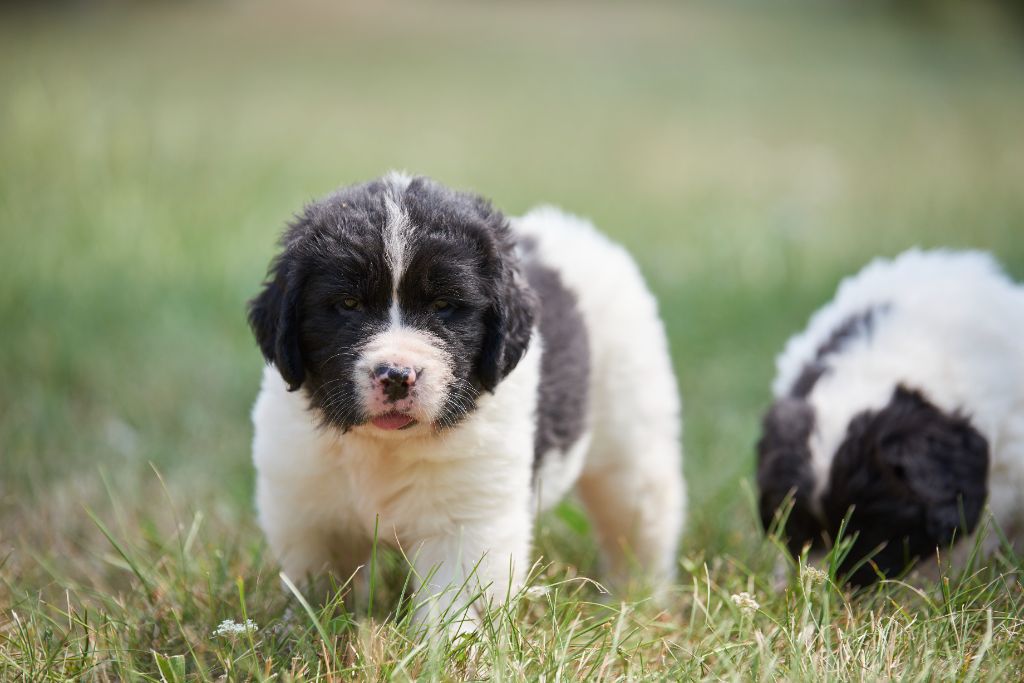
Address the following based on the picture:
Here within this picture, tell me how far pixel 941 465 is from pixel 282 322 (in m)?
2.29

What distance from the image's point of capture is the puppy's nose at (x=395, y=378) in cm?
290

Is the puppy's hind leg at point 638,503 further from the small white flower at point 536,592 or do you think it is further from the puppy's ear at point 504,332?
the puppy's ear at point 504,332

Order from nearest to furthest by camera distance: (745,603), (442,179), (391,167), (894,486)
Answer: (745,603)
(894,486)
(391,167)
(442,179)

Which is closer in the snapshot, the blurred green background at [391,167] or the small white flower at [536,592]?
the small white flower at [536,592]

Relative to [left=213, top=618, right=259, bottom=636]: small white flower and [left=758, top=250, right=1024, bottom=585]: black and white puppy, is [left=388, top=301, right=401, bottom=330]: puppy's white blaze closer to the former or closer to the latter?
[left=213, top=618, right=259, bottom=636]: small white flower

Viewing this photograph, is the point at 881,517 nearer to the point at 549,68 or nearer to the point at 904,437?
the point at 904,437

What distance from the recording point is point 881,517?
3766mm

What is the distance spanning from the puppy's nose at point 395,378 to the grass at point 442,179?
2.04 feet

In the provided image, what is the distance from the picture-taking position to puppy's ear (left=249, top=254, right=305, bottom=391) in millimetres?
3139

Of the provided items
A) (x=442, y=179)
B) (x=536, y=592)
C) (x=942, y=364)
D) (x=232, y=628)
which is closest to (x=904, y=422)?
(x=942, y=364)

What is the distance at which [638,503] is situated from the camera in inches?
170

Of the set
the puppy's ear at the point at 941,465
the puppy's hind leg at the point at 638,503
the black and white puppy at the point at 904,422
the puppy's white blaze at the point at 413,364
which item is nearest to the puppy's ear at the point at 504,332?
the puppy's white blaze at the point at 413,364

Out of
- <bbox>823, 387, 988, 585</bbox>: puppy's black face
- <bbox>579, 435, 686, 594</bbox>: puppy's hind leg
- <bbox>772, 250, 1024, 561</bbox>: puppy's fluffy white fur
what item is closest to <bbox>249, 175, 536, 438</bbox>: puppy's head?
<bbox>579, 435, 686, 594</bbox>: puppy's hind leg

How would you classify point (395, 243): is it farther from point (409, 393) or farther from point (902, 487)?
point (902, 487)
